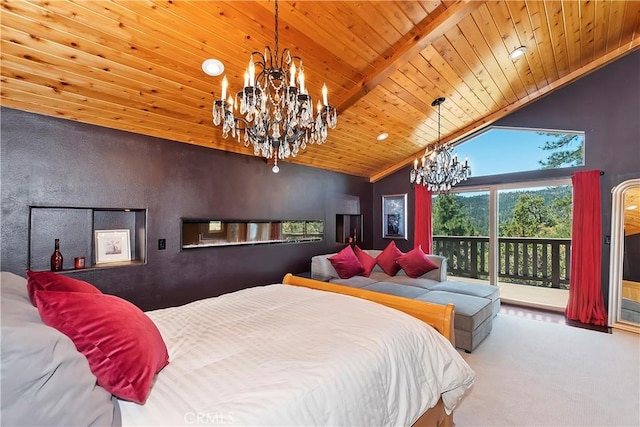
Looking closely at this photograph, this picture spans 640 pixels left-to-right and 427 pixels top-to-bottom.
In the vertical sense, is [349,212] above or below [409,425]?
above

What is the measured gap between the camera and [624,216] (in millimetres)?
3729

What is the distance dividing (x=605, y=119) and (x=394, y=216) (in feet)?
11.5

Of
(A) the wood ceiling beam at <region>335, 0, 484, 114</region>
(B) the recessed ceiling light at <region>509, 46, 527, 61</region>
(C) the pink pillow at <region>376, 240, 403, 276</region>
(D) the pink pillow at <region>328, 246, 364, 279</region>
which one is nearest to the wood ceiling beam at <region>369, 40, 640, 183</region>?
(B) the recessed ceiling light at <region>509, 46, 527, 61</region>

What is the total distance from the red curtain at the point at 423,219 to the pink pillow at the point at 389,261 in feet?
3.26

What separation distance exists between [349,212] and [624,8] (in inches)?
172

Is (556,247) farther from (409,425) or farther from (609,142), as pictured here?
(409,425)

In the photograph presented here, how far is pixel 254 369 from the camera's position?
112cm

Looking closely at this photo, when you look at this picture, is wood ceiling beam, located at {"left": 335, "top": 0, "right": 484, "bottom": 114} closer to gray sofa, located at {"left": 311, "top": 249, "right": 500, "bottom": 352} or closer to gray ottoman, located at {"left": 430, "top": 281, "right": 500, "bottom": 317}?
gray sofa, located at {"left": 311, "top": 249, "right": 500, "bottom": 352}

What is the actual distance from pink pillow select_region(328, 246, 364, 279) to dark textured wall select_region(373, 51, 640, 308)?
3078 millimetres

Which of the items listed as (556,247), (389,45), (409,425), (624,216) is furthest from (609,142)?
(409,425)

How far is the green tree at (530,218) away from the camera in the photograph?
15.2ft

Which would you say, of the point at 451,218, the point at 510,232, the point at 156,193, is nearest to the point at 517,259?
the point at 510,232

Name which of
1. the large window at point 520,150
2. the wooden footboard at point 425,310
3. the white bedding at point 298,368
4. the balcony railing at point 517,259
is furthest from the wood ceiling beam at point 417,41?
the balcony railing at point 517,259

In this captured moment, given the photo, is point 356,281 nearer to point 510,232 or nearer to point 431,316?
point 431,316
